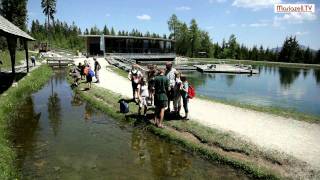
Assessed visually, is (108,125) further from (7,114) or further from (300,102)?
(300,102)

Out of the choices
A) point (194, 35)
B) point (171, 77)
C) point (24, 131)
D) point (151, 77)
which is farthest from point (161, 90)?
point (194, 35)

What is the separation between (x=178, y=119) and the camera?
12852 mm

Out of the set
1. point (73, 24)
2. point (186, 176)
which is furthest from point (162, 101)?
point (73, 24)

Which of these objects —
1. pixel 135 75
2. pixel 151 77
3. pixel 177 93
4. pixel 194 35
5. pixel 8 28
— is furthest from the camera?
pixel 194 35

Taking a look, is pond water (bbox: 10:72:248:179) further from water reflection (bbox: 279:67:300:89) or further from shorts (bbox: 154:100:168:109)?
water reflection (bbox: 279:67:300:89)

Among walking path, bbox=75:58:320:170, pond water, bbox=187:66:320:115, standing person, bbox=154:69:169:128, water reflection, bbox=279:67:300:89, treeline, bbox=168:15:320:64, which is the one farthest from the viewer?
treeline, bbox=168:15:320:64

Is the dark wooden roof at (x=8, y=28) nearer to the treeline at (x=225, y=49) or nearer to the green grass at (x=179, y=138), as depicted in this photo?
the green grass at (x=179, y=138)

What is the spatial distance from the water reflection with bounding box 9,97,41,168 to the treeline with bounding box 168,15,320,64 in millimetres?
90947

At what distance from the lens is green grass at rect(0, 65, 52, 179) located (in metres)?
7.83

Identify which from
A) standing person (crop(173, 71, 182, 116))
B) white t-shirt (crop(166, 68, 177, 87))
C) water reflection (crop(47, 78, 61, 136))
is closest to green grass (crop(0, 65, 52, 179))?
water reflection (crop(47, 78, 61, 136))

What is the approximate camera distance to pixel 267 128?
1193 centimetres

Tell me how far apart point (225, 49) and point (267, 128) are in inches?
3958

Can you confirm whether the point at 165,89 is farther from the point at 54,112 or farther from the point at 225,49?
the point at 225,49

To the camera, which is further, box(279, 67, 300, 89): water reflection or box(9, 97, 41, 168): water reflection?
box(279, 67, 300, 89): water reflection
